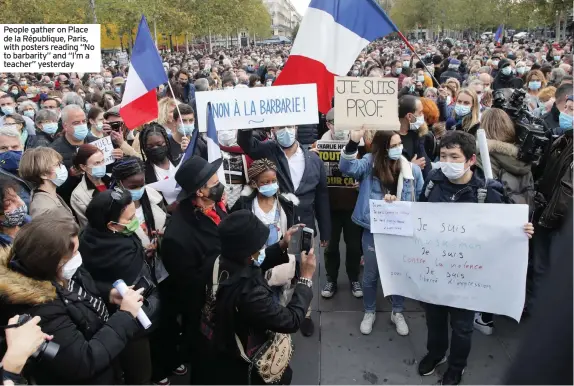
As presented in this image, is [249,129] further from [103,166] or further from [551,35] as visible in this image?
[551,35]

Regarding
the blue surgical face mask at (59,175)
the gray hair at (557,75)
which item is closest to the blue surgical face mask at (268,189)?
the blue surgical face mask at (59,175)

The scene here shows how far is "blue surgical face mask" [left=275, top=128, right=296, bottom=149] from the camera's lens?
4.04 metres

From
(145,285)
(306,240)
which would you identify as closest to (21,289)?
(145,285)

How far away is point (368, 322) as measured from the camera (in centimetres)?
412

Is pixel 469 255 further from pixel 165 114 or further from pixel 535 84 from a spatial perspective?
pixel 535 84

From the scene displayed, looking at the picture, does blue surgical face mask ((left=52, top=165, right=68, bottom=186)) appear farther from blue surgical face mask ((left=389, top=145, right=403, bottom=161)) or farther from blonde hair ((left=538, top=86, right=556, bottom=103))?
blonde hair ((left=538, top=86, right=556, bottom=103))

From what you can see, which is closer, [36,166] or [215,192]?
[215,192]

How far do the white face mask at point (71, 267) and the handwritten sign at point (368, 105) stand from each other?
218 centimetres

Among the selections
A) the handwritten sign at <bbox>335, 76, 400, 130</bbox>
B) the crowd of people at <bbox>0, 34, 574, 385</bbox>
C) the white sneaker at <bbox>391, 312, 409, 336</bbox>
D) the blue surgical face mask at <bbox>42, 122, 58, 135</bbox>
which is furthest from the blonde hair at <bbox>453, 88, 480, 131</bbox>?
the blue surgical face mask at <bbox>42, 122, 58, 135</bbox>

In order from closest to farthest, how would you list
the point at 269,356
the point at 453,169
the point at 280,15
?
the point at 269,356, the point at 453,169, the point at 280,15

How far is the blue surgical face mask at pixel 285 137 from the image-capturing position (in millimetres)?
4035

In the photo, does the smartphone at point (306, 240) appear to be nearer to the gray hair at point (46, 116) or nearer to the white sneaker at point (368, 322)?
the white sneaker at point (368, 322)

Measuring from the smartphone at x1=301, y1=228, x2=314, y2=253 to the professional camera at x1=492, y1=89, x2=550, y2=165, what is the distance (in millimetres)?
2090

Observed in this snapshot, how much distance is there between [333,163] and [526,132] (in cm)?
171
